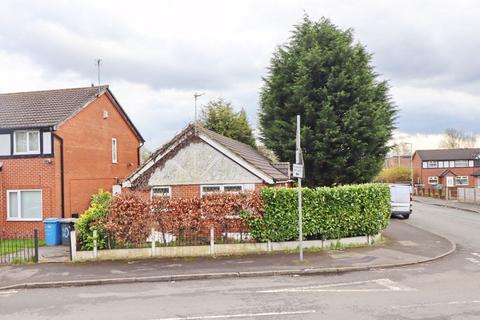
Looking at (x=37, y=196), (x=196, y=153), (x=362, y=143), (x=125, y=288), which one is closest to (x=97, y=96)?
(x=37, y=196)

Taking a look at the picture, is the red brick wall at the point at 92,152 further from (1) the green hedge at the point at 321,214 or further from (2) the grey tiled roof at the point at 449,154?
(2) the grey tiled roof at the point at 449,154

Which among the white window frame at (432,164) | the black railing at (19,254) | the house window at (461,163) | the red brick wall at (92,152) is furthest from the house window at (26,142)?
the house window at (461,163)

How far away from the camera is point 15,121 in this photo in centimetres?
2136

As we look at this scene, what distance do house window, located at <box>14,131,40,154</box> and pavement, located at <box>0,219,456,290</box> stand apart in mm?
8357

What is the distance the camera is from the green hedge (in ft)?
50.4

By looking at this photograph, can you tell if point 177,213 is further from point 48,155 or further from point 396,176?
point 396,176

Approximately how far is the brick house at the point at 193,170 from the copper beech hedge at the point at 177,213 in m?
2.67

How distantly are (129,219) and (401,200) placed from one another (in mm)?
19122

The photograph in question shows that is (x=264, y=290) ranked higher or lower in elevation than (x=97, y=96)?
lower

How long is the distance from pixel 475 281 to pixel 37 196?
1775cm

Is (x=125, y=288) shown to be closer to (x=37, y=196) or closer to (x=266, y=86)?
(x=37, y=196)

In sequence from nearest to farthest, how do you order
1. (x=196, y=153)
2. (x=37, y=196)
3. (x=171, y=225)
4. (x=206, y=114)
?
(x=171, y=225), (x=196, y=153), (x=37, y=196), (x=206, y=114)

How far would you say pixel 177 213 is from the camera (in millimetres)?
15156

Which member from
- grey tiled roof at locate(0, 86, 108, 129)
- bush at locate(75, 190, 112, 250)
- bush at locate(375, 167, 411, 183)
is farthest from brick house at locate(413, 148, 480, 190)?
bush at locate(75, 190, 112, 250)
